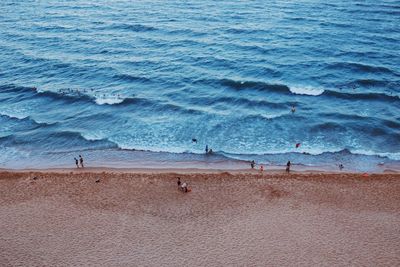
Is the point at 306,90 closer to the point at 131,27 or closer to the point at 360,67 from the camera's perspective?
the point at 360,67

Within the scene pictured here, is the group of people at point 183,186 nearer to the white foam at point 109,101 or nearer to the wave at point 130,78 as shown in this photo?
the white foam at point 109,101

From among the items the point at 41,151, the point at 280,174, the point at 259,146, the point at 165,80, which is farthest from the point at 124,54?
the point at 280,174

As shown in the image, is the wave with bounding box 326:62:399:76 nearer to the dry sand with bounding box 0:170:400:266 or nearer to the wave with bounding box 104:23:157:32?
the dry sand with bounding box 0:170:400:266

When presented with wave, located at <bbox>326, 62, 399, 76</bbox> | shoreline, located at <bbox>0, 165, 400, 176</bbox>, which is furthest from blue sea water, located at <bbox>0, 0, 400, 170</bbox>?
shoreline, located at <bbox>0, 165, 400, 176</bbox>

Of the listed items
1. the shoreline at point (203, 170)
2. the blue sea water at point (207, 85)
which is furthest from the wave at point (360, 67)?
the shoreline at point (203, 170)

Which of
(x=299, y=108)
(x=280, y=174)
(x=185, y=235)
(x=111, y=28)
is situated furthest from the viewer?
(x=111, y=28)

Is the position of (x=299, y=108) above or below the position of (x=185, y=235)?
above

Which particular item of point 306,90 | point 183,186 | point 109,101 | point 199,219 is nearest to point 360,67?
point 306,90

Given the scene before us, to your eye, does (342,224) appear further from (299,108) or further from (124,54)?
(124,54)
